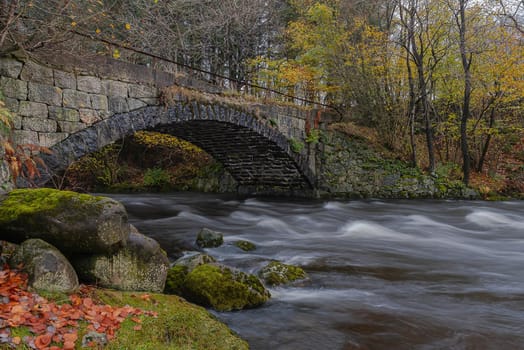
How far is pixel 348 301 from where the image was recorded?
15.2 feet

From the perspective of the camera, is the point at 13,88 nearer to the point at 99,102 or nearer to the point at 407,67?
the point at 99,102

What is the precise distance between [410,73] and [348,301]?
40.4 feet

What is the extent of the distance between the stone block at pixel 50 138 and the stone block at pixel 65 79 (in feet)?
2.63

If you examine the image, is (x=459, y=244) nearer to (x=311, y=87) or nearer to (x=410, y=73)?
(x=410, y=73)

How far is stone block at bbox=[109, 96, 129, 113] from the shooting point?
7.74m

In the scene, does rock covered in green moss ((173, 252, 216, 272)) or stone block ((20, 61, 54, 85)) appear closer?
rock covered in green moss ((173, 252, 216, 272))

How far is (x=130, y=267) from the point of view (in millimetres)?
3527

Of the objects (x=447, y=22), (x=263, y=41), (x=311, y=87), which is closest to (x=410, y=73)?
(x=447, y=22)

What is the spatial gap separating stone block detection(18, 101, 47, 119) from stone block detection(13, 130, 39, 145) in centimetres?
27

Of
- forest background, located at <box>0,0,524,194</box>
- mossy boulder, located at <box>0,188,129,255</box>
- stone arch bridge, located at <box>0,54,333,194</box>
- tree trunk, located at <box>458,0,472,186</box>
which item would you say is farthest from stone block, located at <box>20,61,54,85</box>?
tree trunk, located at <box>458,0,472,186</box>

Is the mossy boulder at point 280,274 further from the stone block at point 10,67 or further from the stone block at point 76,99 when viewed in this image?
the stone block at point 10,67

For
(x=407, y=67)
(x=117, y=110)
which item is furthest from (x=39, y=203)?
(x=407, y=67)

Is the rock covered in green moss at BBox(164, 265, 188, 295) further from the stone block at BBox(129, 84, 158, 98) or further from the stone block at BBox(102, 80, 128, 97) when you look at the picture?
the stone block at BBox(129, 84, 158, 98)

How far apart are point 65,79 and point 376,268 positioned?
5882 millimetres
